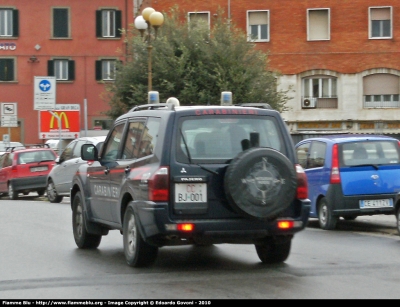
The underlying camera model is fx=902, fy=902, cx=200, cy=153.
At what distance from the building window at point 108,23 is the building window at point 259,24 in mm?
12149

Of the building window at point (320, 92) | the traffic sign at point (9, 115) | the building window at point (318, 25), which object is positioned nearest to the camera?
the traffic sign at point (9, 115)

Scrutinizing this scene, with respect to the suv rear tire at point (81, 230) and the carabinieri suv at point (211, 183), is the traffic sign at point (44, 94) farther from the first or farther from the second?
the carabinieri suv at point (211, 183)

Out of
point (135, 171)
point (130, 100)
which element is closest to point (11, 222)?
point (135, 171)

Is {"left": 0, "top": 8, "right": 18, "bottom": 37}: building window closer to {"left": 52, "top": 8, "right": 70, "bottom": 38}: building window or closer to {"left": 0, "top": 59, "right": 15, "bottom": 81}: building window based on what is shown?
{"left": 0, "top": 59, "right": 15, "bottom": 81}: building window

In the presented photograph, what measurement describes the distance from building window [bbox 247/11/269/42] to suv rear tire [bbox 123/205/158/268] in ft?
123

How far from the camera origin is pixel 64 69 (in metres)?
55.9

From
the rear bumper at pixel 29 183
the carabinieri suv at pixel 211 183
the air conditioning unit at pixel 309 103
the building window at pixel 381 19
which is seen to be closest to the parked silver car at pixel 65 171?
the rear bumper at pixel 29 183

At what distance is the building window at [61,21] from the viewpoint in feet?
184

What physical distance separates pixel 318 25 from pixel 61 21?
1785cm

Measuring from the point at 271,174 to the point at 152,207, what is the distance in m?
A: 1.25

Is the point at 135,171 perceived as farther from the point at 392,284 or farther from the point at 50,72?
the point at 50,72

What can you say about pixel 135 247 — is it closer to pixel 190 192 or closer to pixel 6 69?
pixel 190 192

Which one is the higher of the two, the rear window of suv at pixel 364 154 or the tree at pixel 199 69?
the tree at pixel 199 69

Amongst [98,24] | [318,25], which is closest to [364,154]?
[318,25]
